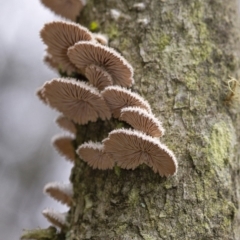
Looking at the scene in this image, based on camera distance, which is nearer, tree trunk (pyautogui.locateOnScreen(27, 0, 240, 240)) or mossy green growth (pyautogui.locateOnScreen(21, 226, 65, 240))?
tree trunk (pyautogui.locateOnScreen(27, 0, 240, 240))

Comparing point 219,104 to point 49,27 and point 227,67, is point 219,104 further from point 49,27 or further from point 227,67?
point 49,27

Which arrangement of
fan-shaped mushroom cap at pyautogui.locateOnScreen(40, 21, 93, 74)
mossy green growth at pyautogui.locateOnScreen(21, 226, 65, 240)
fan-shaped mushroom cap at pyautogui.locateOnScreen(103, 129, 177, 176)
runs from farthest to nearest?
mossy green growth at pyautogui.locateOnScreen(21, 226, 65, 240), fan-shaped mushroom cap at pyautogui.locateOnScreen(40, 21, 93, 74), fan-shaped mushroom cap at pyautogui.locateOnScreen(103, 129, 177, 176)

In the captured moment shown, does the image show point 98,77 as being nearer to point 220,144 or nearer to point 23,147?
point 220,144

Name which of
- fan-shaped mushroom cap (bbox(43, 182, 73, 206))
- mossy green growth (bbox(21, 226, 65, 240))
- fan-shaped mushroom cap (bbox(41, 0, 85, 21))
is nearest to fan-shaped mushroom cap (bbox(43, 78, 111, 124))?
fan-shaped mushroom cap (bbox(43, 182, 73, 206))

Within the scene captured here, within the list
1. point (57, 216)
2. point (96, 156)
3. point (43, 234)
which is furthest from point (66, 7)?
point (43, 234)

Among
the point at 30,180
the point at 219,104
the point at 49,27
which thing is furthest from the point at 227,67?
the point at 30,180

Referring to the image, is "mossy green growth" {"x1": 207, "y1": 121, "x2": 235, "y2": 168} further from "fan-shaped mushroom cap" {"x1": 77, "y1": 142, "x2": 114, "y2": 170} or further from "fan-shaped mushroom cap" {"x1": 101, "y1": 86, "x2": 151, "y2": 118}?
"fan-shaped mushroom cap" {"x1": 77, "y1": 142, "x2": 114, "y2": 170}
